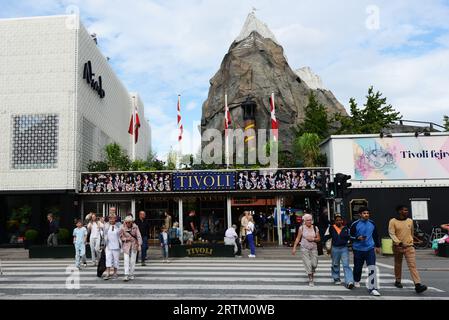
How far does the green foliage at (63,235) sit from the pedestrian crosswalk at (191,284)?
8264mm

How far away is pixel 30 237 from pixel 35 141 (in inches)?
213

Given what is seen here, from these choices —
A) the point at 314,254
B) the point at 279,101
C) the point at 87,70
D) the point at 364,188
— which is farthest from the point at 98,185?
the point at 279,101

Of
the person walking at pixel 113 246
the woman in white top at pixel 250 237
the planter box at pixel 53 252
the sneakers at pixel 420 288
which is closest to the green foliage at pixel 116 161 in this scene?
the planter box at pixel 53 252

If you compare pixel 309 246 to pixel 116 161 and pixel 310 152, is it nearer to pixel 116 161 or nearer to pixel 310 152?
pixel 310 152

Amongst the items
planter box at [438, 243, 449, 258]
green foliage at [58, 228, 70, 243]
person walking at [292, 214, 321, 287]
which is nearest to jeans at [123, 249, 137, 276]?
person walking at [292, 214, 321, 287]

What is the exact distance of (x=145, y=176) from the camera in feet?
80.6

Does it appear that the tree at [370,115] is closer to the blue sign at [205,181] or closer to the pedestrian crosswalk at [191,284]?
the blue sign at [205,181]

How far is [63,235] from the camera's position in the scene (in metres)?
22.5

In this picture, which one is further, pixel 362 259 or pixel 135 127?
pixel 135 127

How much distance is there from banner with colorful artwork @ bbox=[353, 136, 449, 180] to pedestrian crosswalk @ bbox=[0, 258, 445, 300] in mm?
10260

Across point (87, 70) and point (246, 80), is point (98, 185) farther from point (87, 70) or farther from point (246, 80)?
point (246, 80)

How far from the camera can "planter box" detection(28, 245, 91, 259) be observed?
1798 centimetres

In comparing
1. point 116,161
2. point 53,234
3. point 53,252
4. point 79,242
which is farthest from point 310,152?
point 79,242

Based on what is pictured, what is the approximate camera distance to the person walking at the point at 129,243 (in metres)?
11.3
